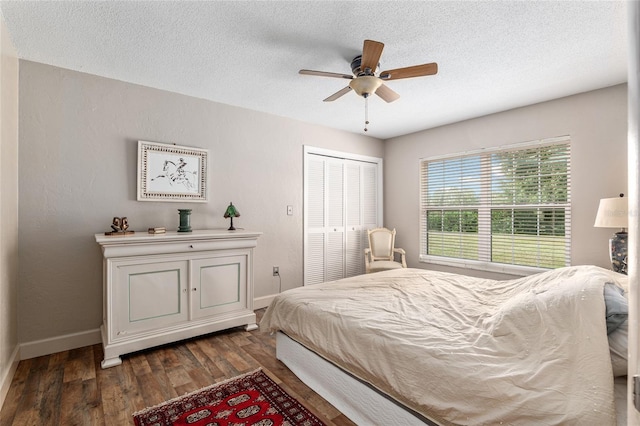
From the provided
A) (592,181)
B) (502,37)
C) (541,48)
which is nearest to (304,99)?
(502,37)

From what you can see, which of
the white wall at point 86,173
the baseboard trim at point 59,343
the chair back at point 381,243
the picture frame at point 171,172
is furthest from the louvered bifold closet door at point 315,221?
the baseboard trim at point 59,343

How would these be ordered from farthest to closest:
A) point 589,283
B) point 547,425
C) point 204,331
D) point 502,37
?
point 204,331, point 502,37, point 589,283, point 547,425

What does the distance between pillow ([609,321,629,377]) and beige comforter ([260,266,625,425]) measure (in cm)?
8

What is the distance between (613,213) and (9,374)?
4618mm

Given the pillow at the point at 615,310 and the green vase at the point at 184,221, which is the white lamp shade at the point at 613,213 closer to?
the pillow at the point at 615,310

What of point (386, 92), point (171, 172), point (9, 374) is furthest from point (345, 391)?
point (171, 172)

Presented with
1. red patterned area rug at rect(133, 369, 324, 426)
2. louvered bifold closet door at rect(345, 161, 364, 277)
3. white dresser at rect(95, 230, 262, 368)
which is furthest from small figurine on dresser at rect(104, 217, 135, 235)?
louvered bifold closet door at rect(345, 161, 364, 277)

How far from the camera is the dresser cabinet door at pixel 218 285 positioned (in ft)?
9.36

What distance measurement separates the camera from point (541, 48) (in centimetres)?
229

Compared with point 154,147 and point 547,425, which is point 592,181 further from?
point 154,147

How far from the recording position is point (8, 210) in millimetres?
2197

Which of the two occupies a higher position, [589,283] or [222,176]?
[222,176]

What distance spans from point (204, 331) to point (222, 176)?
64.9 inches

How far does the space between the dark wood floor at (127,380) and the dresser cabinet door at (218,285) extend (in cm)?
30
